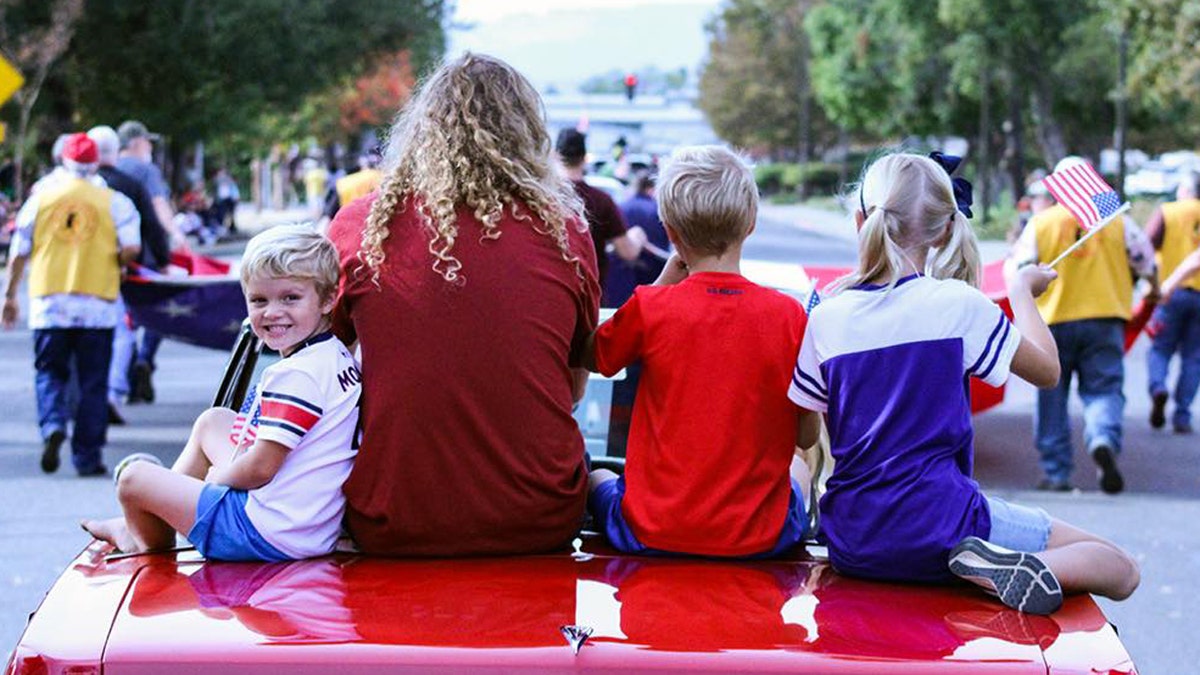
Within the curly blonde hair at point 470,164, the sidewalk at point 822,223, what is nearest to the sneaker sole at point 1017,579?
the curly blonde hair at point 470,164

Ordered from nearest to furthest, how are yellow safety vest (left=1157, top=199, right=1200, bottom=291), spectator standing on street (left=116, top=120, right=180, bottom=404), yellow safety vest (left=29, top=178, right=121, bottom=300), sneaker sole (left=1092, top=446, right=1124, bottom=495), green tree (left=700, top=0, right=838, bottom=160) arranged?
yellow safety vest (left=29, top=178, right=121, bottom=300) < sneaker sole (left=1092, top=446, right=1124, bottom=495) < spectator standing on street (left=116, top=120, right=180, bottom=404) < yellow safety vest (left=1157, top=199, right=1200, bottom=291) < green tree (left=700, top=0, right=838, bottom=160)

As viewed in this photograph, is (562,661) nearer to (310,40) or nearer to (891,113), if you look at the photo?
(310,40)

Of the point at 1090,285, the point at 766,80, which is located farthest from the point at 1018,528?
the point at 766,80

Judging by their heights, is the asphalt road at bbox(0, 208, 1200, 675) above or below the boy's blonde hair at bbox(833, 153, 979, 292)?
below

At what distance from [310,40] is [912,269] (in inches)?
1529

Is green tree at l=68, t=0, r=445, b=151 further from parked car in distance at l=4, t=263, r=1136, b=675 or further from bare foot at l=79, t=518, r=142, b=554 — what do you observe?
parked car in distance at l=4, t=263, r=1136, b=675

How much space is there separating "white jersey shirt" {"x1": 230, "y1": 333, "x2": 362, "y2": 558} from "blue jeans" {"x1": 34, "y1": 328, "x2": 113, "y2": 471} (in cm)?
672

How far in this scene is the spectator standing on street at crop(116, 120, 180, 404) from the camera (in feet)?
40.3

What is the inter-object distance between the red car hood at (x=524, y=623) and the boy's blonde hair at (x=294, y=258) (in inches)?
26.1

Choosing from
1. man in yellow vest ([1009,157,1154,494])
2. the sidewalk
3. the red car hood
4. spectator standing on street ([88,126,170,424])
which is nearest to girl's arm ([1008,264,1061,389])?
the red car hood

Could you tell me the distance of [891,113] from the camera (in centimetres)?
6128

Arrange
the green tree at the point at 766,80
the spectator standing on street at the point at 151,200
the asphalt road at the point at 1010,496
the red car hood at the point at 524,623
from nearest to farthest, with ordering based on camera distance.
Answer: the red car hood at the point at 524,623
the asphalt road at the point at 1010,496
the spectator standing on street at the point at 151,200
the green tree at the point at 766,80

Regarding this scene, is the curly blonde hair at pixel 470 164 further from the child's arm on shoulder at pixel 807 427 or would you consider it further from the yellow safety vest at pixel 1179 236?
the yellow safety vest at pixel 1179 236

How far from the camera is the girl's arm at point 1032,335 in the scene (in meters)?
4.06
